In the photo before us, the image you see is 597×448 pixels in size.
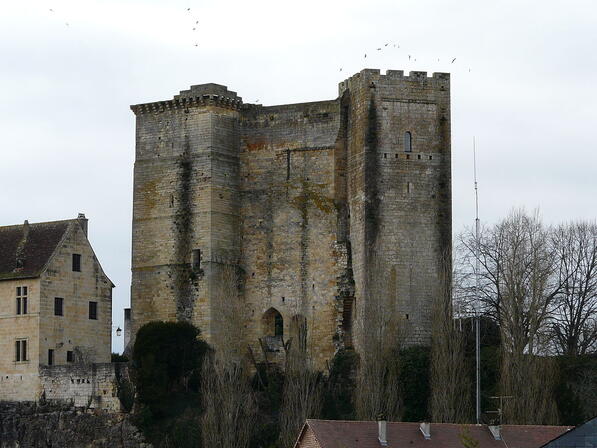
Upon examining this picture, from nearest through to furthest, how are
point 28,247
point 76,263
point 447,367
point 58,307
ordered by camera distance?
point 447,367 < point 58,307 < point 76,263 < point 28,247

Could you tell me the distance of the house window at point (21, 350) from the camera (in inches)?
3408

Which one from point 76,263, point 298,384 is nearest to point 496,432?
point 298,384

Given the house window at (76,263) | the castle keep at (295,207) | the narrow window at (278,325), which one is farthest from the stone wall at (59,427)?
the narrow window at (278,325)

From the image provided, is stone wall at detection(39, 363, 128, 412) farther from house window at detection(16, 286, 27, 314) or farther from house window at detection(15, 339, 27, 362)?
house window at detection(16, 286, 27, 314)

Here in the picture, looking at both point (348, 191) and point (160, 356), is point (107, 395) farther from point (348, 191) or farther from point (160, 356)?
point (348, 191)

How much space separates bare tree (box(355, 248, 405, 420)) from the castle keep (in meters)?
0.21

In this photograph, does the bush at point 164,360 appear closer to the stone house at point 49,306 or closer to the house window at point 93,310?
the house window at point 93,310

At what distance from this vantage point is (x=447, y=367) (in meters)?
82.3

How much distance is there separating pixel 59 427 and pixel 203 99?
16.0m

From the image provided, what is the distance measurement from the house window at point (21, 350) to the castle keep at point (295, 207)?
6177mm

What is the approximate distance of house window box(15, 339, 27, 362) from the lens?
86.6 metres

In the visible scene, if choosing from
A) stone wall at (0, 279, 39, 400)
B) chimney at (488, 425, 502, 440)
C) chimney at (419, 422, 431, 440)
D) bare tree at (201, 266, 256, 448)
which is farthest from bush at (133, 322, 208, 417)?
Answer: chimney at (488, 425, 502, 440)

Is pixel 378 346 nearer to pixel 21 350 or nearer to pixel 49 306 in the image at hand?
pixel 49 306

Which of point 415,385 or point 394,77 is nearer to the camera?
point 415,385
